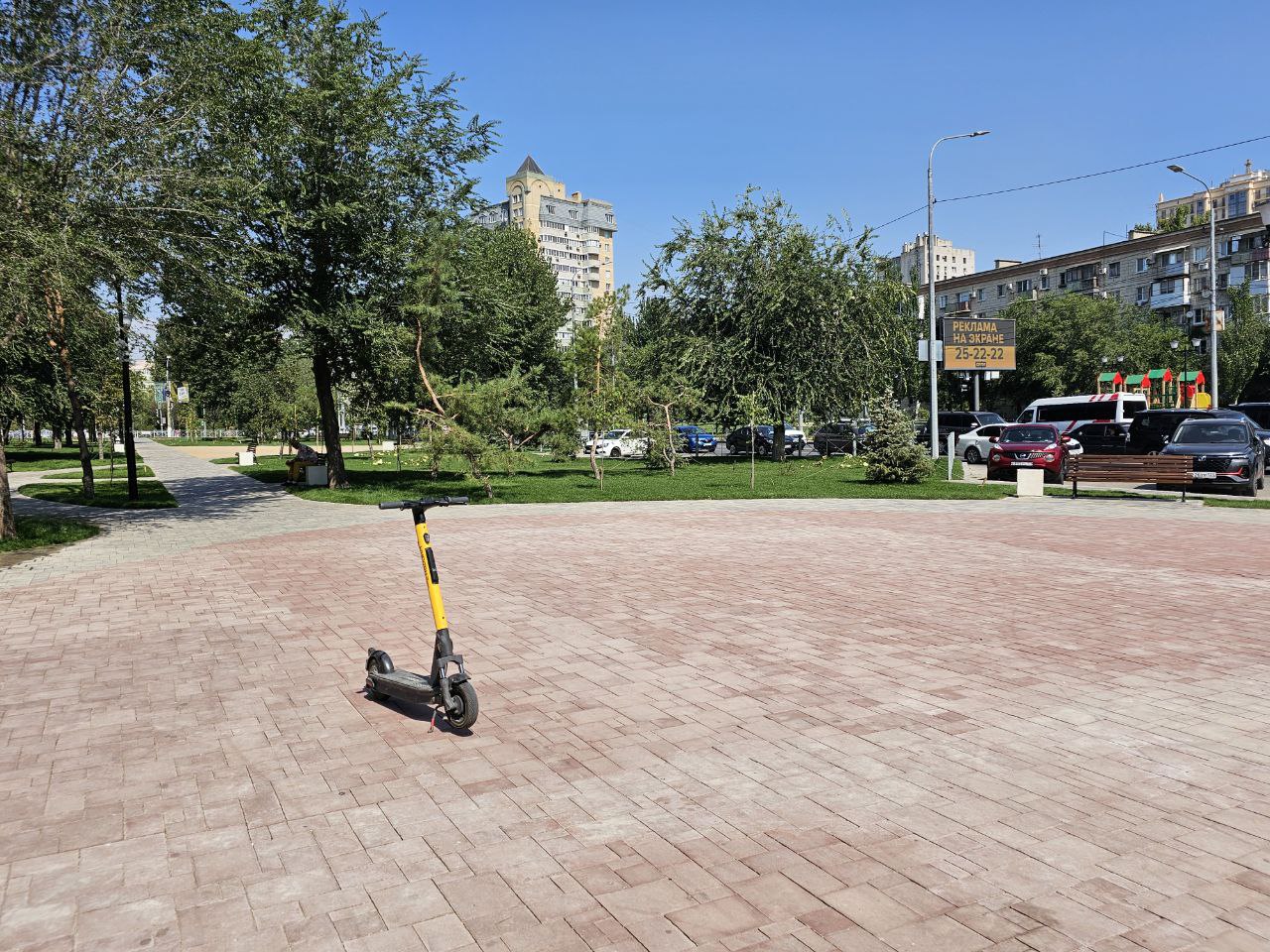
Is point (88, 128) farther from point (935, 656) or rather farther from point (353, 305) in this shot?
point (935, 656)

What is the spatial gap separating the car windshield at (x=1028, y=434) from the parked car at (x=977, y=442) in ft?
27.3

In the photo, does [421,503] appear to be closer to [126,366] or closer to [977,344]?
[126,366]

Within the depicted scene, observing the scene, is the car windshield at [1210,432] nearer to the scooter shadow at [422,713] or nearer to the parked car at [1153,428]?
the parked car at [1153,428]

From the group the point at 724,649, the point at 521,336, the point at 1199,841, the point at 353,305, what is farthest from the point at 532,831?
the point at 521,336

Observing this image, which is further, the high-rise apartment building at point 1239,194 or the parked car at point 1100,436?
the high-rise apartment building at point 1239,194

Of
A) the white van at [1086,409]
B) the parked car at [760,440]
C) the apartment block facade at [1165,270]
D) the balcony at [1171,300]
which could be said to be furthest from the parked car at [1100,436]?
the balcony at [1171,300]

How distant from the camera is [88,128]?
13.5 meters

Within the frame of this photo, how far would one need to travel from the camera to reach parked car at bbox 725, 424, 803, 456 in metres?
38.8

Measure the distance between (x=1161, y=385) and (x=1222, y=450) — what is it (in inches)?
1279

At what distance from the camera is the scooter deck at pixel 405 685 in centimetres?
496

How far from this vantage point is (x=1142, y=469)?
17438 millimetres

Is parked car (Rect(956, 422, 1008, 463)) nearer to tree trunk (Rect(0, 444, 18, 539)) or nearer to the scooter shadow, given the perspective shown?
tree trunk (Rect(0, 444, 18, 539))

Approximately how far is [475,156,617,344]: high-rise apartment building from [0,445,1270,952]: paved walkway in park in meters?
139

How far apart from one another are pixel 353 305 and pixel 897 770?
18624 mm
